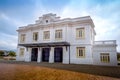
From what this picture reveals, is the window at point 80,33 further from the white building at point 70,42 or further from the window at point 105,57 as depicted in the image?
the window at point 105,57

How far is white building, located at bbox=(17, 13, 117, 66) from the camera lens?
1530cm

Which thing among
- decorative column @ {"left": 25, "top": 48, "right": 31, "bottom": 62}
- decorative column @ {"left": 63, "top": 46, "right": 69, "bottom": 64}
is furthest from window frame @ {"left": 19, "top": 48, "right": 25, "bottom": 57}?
decorative column @ {"left": 63, "top": 46, "right": 69, "bottom": 64}

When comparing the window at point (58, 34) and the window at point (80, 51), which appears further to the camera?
the window at point (58, 34)

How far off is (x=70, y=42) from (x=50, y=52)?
13.4 ft

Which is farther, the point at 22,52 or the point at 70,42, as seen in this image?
the point at 22,52

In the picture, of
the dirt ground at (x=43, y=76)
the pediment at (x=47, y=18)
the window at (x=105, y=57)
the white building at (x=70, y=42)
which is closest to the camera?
the dirt ground at (x=43, y=76)

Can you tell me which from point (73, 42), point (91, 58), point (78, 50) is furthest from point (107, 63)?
point (73, 42)

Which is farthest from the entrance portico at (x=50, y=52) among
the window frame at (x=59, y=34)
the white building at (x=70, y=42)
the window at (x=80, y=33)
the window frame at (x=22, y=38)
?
the window frame at (x=22, y=38)

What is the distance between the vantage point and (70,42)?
16.9 meters

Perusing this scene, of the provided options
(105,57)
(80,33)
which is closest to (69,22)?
(80,33)

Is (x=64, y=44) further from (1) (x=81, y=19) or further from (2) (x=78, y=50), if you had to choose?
(1) (x=81, y=19)

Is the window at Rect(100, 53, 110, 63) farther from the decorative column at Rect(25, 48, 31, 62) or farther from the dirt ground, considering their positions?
the decorative column at Rect(25, 48, 31, 62)

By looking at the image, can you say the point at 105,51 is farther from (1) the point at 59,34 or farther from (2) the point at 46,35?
(2) the point at 46,35

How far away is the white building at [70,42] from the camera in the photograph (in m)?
15.3
